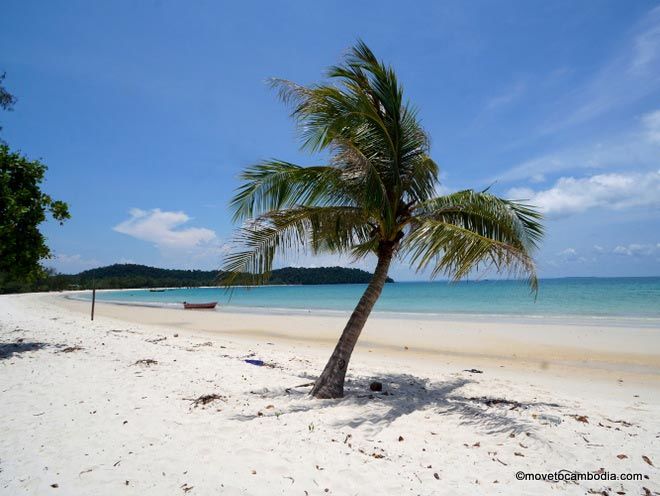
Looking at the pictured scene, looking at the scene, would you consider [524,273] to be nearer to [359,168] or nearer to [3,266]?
[359,168]

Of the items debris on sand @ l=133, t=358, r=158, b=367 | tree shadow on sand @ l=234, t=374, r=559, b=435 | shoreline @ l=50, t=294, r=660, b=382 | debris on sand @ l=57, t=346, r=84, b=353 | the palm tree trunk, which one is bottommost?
shoreline @ l=50, t=294, r=660, b=382

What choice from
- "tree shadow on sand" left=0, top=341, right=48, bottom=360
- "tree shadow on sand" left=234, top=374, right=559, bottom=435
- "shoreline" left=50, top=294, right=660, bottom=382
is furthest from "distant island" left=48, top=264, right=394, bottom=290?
"tree shadow on sand" left=234, top=374, right=559, bottom=435

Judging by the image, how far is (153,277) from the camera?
110688mm

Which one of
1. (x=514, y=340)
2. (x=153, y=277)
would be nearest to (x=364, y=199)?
(x=514, y=340)

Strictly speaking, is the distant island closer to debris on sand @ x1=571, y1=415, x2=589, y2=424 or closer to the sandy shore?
the sandy shore

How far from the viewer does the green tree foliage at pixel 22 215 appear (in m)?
7.64

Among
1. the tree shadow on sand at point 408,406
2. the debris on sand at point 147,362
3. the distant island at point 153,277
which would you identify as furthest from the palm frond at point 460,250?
the distant island at point 153,277

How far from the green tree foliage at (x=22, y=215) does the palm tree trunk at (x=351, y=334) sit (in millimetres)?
6852

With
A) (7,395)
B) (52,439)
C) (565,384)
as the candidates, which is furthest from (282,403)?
(565,384)

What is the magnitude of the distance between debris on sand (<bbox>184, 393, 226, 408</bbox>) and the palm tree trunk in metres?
1.34

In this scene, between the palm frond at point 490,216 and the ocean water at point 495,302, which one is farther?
the ocean water at point 495,302

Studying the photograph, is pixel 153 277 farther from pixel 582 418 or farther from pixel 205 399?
pixel 582 418

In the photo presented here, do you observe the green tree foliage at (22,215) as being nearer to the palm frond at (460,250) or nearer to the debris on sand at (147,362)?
the debris on sand at (147,362)

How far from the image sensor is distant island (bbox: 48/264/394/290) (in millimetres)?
86363
